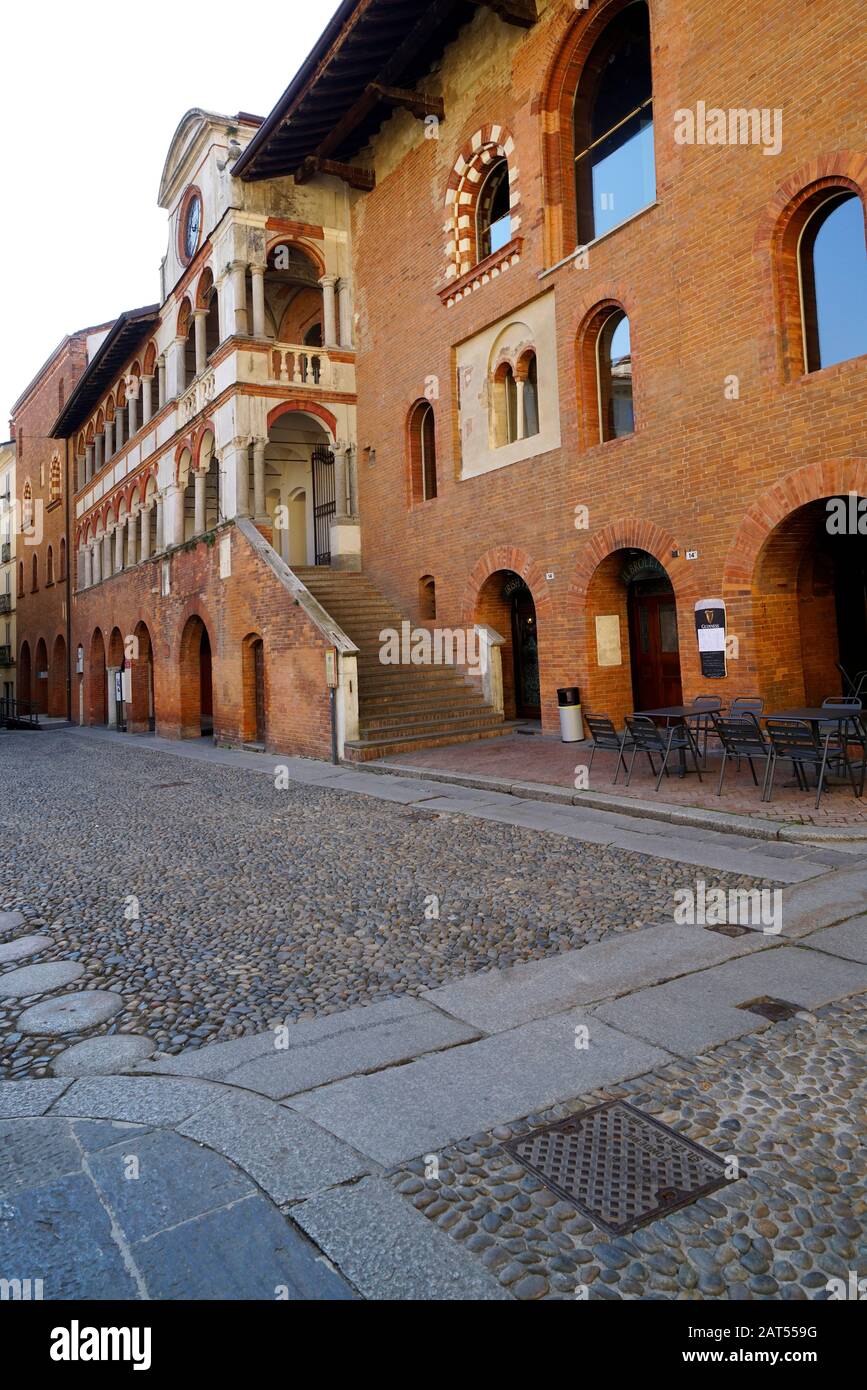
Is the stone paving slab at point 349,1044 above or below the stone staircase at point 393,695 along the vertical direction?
below

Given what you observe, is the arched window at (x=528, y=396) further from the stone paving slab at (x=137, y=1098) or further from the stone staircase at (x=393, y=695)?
the stone paving slab at (x=137, y=1098)

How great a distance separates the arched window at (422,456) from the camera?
60.9 ft

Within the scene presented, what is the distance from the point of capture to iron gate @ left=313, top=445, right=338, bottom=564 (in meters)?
23.3

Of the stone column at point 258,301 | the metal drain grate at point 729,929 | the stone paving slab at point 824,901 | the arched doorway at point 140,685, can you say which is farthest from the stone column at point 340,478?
Result: the metal drain grate at point 729,929

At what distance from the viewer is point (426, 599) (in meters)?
18.2

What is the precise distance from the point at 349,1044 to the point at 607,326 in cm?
1313

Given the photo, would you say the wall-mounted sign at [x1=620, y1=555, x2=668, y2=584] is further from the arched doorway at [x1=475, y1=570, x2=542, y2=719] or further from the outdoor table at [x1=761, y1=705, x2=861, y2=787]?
the outdoor table at [x1=761, y1=705, x2=861, y2=787]

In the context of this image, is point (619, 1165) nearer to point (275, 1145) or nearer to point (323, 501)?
point (275, 1145)

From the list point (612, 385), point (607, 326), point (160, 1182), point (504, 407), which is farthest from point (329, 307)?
point (160, 1182)

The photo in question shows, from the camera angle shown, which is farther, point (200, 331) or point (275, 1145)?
point (200, 331)

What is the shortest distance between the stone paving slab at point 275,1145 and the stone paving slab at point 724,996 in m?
1.49

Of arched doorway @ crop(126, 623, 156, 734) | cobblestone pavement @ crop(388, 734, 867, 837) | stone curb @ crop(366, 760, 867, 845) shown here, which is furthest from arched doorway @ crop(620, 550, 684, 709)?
arched doorway @ crop(126, 623, 156, 734)

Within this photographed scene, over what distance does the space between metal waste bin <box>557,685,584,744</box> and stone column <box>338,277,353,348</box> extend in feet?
39.6

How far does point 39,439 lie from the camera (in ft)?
141
